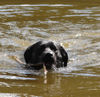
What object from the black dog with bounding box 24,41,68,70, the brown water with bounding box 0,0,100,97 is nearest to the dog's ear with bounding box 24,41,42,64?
the black dog with bounding box 24,41,68,70

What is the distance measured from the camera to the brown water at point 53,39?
5.42 m

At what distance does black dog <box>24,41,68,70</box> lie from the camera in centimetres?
698

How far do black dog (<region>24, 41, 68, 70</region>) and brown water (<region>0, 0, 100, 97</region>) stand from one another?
0.20m

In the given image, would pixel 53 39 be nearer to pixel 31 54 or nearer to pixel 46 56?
pixel 31 54

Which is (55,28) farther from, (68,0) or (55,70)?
(68,0)

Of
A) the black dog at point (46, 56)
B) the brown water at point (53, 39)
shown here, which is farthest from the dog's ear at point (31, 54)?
the brown water at point (53, 39)

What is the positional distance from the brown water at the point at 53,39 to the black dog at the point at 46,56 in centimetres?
20

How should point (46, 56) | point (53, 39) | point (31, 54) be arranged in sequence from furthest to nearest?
point (53, 39), point (31, 54), point (46, 56)

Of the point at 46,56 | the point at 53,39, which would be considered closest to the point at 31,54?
the point at 46,56

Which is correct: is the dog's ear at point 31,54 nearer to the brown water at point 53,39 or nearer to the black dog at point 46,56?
the black dog at point 46,56

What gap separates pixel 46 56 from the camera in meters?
6.97

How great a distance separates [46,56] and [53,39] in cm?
289

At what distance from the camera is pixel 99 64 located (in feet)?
23.6

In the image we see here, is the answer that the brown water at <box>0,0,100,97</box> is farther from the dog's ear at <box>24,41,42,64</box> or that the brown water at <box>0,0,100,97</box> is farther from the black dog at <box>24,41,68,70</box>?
the dog's ear at <box>24,41,42,64</box>
